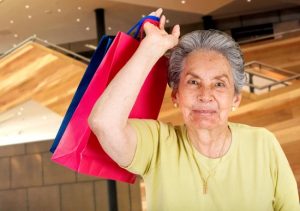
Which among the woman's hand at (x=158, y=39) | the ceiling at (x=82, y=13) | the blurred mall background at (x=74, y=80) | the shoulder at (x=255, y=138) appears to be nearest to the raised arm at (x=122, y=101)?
the woman's hand at (x=158, y=39)

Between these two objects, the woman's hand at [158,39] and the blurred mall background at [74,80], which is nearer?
the woman's hand at [158,39]

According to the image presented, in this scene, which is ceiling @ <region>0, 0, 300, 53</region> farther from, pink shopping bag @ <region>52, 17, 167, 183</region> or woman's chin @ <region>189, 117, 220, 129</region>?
woman's chin @ <region>189, 117, 220, 129</region>

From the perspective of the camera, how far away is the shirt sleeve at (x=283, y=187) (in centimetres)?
139

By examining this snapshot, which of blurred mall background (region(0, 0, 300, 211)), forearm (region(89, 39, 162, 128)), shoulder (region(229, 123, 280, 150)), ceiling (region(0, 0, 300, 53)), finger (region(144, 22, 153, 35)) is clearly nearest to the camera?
forearm (region(89, 39, 162, 128))

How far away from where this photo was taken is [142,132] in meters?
1.35

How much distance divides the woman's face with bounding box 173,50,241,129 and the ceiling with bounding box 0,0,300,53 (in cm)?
906

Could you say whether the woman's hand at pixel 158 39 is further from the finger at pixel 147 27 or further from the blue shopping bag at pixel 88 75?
the blue shopping bag at pixel 88 75

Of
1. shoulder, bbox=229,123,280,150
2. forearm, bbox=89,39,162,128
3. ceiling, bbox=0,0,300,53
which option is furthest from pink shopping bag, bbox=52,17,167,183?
ceiling, bbox=0,0,300,53

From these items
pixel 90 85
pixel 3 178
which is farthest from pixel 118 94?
pixel 3 178

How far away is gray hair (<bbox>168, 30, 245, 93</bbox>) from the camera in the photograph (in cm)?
140

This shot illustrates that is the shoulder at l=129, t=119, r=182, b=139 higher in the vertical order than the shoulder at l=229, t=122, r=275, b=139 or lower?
higher

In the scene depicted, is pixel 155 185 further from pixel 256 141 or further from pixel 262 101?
pixel 262 101

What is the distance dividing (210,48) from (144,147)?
0.40m

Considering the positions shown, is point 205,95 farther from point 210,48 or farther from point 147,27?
point 147,27
